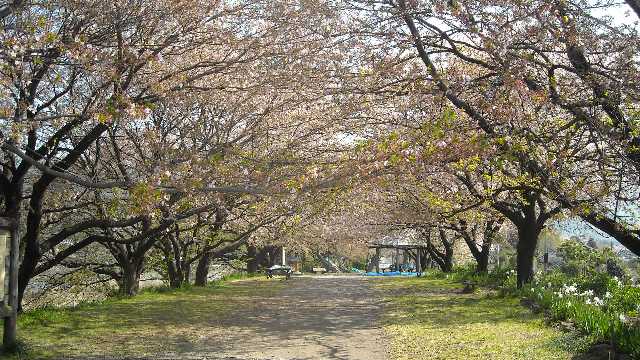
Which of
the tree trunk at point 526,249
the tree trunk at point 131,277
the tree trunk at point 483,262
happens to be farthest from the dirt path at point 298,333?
the tree trunk at point 483,262

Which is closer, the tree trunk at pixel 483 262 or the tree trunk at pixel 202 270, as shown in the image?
the tree trunk at pixel 202 270

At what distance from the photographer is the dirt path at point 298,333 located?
9055 millimetres

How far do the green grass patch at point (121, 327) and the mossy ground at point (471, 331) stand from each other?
350 centimetres

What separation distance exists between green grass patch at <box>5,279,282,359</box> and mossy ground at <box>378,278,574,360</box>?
11.5 ft

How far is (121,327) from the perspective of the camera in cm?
1144

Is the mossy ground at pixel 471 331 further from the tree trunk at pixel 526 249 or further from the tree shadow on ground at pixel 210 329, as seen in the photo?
the tree trunk at pixel 526 249

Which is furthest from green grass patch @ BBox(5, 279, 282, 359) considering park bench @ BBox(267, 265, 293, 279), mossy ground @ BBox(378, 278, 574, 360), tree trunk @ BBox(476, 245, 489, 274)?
park bench @ BBox(267, 265, 293, 279)

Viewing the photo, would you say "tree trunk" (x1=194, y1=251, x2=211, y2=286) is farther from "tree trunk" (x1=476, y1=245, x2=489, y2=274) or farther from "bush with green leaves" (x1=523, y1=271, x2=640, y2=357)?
"bush with green leaves" (x1=523, y1=271, x2=640, y2=357)

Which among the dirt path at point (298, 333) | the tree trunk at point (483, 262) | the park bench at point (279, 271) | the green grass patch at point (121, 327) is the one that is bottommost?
the dirt path at point (298, 333)

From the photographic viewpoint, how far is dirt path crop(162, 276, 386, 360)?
905 centimetres

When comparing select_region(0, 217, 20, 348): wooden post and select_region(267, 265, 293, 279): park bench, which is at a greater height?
select_region(0, 217, 20, 348): wooden post

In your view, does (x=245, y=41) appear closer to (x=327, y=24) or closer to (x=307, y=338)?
(x=327, y=24)

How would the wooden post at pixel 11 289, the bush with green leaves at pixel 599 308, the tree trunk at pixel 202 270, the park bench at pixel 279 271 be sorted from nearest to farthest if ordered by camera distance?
the bush with green leaves at pixel 599 308 < the wooden post at pixel 11 289 < the tree trunk at pixel 202 270 < the park bench at pixel 279 271

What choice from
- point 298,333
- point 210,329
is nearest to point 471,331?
point 298,333
